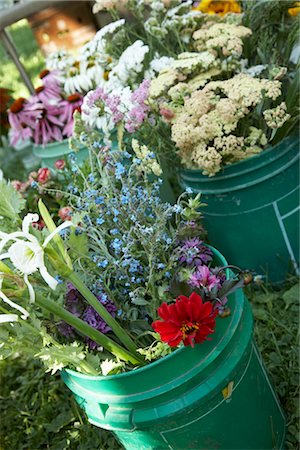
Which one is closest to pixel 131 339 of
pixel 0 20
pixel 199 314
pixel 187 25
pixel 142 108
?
pixel 199 314

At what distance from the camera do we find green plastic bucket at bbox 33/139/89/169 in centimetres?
255

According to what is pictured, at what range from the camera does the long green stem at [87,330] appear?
120 centimetres

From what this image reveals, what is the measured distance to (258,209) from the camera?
1963 mm

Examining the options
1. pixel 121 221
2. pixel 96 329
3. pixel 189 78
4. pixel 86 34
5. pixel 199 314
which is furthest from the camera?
pixel 86 34

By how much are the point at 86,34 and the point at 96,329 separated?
9.25ft

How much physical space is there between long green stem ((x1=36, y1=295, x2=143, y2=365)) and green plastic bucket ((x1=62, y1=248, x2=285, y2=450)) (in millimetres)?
81

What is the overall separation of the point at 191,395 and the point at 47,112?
1690 millimetres

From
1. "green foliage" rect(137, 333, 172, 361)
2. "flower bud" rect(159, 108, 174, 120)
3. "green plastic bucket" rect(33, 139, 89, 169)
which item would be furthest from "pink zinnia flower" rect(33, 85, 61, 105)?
"green foliage" rect(137, 333, 172, 361)

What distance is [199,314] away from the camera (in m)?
1.19

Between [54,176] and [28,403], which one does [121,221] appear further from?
[28,403]

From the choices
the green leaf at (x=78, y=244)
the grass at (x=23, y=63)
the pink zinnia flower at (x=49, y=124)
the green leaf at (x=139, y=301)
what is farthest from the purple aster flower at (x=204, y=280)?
the grass at (x=23, y=63)

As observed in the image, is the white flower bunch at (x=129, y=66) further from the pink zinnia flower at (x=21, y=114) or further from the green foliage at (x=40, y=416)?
the green foliage at (x=40, y=416)

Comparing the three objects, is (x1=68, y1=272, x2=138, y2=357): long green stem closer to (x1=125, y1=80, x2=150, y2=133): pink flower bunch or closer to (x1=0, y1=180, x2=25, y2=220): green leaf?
(x1=0, y1=180, x2=25, y2=220): green leaf

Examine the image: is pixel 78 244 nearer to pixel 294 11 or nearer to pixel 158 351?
pixel 158 351
